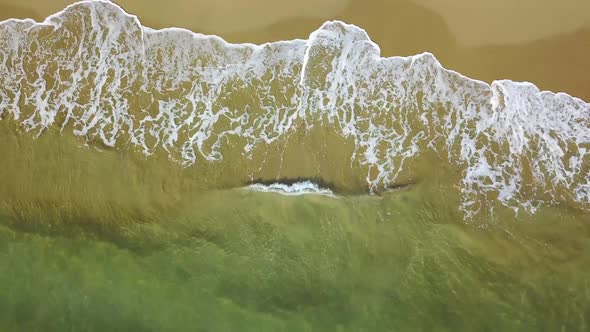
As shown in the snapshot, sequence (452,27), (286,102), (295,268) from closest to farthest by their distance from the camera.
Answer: (295,268) → (452,27) → (286,102)

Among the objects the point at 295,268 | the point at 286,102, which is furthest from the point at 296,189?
the point at 286,102

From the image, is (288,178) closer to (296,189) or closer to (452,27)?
(296,189)

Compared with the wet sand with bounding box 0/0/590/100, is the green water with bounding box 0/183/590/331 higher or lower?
lower

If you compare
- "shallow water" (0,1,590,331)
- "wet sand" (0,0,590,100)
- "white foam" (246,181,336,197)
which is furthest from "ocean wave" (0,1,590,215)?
"white foam" (246,181,336,197)

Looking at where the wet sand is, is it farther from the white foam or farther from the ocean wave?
the white foam

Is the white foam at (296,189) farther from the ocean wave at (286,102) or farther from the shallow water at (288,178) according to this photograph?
the ocean wave at (286,102)

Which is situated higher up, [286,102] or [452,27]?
[452,27]

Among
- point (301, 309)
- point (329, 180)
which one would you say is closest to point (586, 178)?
point (329, 180)
